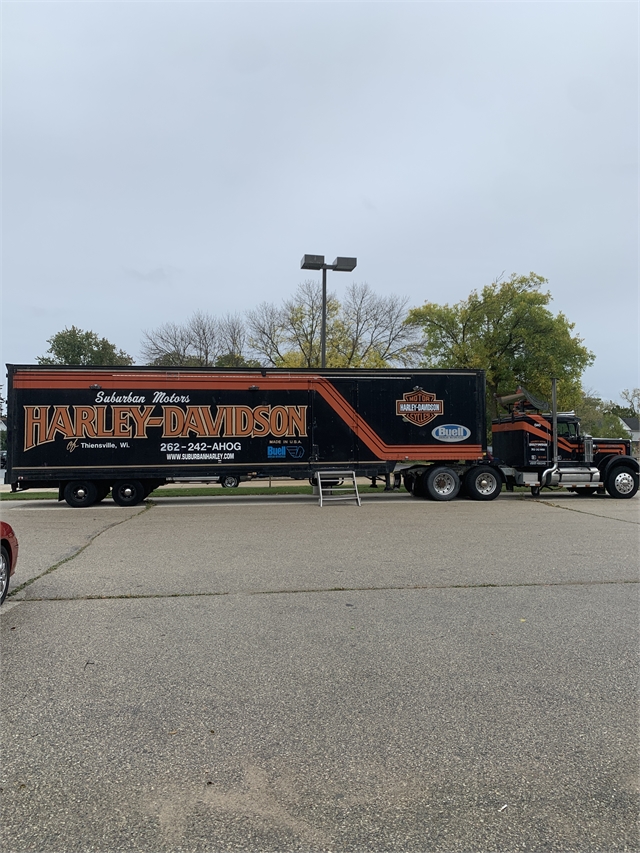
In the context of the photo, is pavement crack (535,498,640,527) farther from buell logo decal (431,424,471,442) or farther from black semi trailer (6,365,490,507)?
buell logo decal (431,424,471,442)

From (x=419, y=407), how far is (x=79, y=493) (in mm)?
9660

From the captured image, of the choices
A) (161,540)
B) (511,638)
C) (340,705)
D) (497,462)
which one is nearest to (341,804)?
(340,705)

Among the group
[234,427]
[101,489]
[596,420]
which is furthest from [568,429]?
[596,420]

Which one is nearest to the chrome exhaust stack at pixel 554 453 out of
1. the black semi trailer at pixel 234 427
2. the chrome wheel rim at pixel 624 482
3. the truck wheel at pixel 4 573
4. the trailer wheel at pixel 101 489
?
the black semi trailer at pixel 234 427

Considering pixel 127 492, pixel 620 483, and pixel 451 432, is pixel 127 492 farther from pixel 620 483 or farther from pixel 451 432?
pixel 620 483

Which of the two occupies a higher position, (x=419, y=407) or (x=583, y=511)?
(x=419, y=407)

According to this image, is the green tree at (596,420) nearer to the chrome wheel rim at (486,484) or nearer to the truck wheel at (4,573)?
the chrome wheel rim at (486,484)

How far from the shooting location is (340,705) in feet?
12.8

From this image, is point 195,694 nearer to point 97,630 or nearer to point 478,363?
point 97,630

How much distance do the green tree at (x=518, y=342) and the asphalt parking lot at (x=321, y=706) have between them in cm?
2137

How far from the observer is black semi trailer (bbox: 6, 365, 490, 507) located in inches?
640

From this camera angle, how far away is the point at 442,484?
701 inches

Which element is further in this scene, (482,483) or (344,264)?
(344,264)

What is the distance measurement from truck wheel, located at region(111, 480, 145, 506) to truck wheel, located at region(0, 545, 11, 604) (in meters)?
A: 10.7
